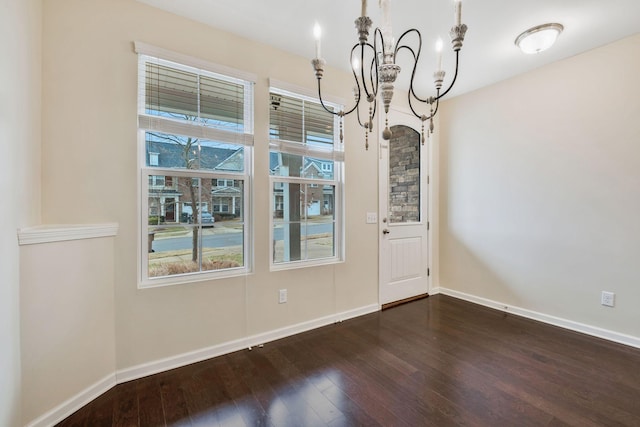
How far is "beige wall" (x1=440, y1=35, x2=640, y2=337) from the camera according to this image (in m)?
2.40


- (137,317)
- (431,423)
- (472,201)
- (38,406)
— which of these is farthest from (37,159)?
(472,201)

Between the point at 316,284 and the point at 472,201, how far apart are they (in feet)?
7.43

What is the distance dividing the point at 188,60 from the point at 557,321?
413 cm

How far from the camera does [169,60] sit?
2.06 meters

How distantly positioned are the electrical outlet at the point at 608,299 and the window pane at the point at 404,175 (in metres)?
1.85

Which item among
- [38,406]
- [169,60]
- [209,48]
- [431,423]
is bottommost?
[431,423]

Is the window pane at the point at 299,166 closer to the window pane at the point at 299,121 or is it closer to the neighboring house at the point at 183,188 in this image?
the window pane at the point at 299,121

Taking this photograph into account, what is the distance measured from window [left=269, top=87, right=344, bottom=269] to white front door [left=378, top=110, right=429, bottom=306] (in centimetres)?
63

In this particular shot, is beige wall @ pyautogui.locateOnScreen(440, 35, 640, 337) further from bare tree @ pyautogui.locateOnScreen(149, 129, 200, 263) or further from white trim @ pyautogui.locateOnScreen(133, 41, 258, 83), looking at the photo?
bare tree @ pyautogui.locateOnScreen(149, 129, 200, 263)

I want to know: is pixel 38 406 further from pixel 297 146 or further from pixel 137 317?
pixel 297 146

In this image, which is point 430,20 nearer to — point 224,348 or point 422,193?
point 422,193

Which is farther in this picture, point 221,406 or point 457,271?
point 457,271

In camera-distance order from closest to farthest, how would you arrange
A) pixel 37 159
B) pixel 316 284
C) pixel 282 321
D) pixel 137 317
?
pixel 37 159, pixel 137 317, pixel 282 321, pixel 316 284

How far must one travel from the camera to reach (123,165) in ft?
6.26
